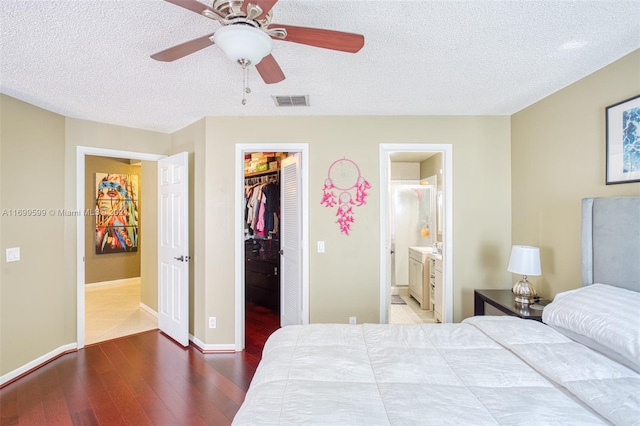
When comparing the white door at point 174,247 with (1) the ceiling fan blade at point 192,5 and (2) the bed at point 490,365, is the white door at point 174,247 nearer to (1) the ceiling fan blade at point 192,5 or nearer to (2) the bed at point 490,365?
(2) the bed at point 490,365

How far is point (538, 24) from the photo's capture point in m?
1.57

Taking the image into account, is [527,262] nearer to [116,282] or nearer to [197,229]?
[197,229]

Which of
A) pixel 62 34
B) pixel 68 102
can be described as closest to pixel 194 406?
pixel 62 34

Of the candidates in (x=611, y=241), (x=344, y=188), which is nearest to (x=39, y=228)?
(x=344, y=188)

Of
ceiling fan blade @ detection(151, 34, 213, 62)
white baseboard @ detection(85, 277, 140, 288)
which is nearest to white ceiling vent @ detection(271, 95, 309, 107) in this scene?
ceiling fan blade @ detection(151, 34, 213, 62)

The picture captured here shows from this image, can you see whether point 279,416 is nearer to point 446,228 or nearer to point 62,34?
point 62,34

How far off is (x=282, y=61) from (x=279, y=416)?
194 cm

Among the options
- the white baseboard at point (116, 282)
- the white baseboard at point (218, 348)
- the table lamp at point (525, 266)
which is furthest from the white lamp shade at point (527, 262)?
the white baseboard at point (116, 282)

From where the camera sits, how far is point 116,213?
5.55 metres

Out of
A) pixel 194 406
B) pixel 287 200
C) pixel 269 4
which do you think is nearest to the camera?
pixel 269 4

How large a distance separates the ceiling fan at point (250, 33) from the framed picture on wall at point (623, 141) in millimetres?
1754

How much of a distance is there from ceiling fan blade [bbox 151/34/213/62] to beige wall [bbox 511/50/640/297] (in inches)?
95.9

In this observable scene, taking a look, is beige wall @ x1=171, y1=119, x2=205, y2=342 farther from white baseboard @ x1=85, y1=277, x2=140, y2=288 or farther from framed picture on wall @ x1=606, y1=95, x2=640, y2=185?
white baseboard @ x1=85, y1=277, x2=140, y2=288

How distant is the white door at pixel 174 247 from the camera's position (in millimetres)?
3127
